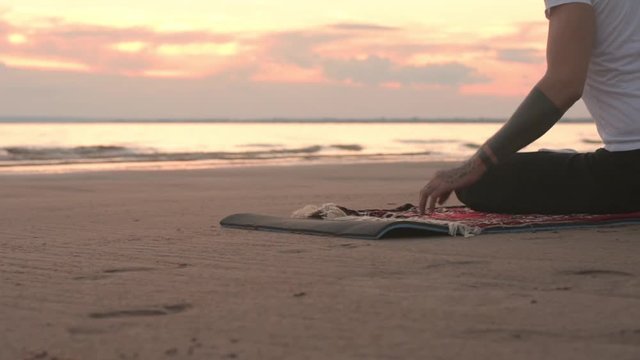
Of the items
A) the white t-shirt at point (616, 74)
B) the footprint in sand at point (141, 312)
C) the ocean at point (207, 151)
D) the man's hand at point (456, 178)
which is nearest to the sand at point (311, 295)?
the footprint in sand at point (141, 312)

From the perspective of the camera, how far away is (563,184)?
4391mm

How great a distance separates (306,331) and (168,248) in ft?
5.98

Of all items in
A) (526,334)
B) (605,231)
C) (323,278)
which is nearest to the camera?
(526,334)

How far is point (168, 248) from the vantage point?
13.0 ft

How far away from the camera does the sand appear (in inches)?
83.7

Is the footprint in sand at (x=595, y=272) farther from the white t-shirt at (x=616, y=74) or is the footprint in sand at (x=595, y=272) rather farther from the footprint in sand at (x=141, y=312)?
the footprint in sand at (x=141, y=312)

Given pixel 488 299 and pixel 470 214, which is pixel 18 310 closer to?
pixel 488 299

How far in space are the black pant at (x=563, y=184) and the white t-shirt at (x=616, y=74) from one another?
111mm

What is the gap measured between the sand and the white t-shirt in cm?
49

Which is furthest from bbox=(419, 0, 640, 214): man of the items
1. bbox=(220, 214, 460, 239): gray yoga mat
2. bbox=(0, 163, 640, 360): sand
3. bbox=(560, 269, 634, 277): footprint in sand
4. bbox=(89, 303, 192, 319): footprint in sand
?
bbox=(89, 303, 192, 319): footprint in sand

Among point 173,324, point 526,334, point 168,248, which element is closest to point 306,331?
point 173,324

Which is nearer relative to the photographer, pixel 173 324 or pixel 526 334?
pixel 526 334

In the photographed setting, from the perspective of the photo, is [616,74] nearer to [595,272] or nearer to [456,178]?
[456,178]

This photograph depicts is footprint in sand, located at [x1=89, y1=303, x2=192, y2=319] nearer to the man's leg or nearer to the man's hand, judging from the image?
the man's hand
